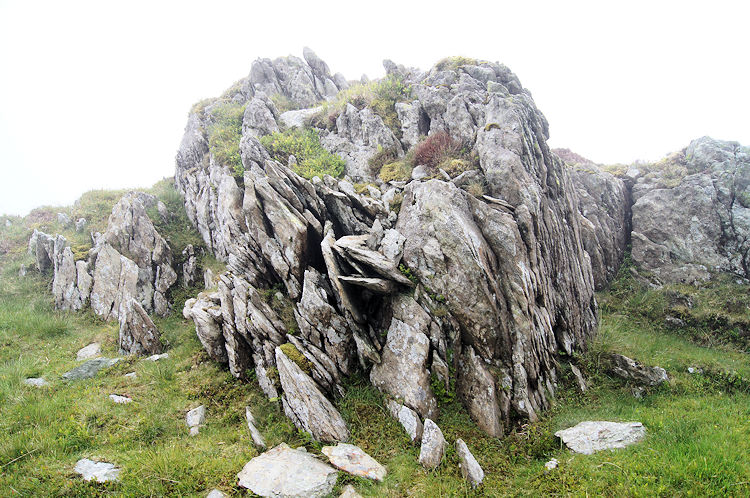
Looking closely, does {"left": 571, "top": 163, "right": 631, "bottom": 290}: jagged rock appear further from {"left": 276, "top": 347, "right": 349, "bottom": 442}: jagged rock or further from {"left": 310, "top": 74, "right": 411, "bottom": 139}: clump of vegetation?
{"left": 276, "top": 347, "right": 349, "bottom": 442}: jagged rock

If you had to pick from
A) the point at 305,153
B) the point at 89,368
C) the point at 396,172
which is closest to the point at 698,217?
the point at 396,172

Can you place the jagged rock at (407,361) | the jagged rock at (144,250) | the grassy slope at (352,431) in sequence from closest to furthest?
the grassy slope at (352,431)
the jagged rock at (407,361)
the jagged rock at (144,250)

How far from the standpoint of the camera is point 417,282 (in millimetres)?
10422

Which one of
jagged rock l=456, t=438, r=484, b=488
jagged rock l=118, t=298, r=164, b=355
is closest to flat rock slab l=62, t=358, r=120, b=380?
jagged rock l=118, t=298, r=164, b=355

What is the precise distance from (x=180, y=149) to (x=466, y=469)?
94.3 feet

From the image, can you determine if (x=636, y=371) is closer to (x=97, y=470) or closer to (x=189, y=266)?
(x=97, y=470)

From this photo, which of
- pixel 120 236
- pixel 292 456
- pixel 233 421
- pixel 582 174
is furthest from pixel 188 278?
pixel 582 174

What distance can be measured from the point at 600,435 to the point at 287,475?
28.5 feet

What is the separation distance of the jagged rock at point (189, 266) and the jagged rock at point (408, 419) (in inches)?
553

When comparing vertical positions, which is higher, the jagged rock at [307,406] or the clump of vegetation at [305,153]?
the clump of vegetation at [305,153]

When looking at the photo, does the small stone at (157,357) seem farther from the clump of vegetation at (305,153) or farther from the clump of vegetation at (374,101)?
the clump of vegetation at (374,101)

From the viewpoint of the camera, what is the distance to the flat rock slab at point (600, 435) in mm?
7832

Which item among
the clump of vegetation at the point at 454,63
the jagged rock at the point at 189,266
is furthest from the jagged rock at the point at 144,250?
the clump of vegetation at the point at 454,63

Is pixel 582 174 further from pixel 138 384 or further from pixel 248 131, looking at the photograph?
pixel 138 384
